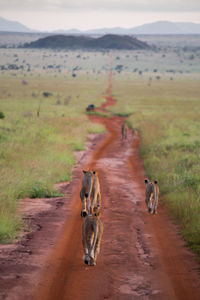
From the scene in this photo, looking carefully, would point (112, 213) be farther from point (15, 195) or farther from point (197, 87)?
point (197, 87)

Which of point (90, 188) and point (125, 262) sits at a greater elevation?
point (90, 188)

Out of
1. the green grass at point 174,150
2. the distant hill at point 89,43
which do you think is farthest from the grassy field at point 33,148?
the distant hill at point 89,43

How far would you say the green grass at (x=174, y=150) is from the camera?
11.8 m

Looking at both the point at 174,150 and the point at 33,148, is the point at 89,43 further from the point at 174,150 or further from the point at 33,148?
the point at 33,148

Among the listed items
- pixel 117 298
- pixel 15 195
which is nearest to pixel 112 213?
pixel 15 195

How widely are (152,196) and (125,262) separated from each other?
4.06 m

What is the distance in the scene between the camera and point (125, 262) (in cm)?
852

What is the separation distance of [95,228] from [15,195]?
19.0 feet

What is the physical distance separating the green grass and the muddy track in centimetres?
49

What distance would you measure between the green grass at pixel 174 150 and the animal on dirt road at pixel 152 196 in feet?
1.72

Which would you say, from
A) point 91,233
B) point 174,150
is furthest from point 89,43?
→ point 91,233

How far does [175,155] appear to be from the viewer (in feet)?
69.3

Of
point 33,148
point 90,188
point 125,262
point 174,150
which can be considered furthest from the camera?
point 174,150

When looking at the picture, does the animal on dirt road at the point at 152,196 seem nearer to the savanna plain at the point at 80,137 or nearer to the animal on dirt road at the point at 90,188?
the savanna plain at the point at 80,137
